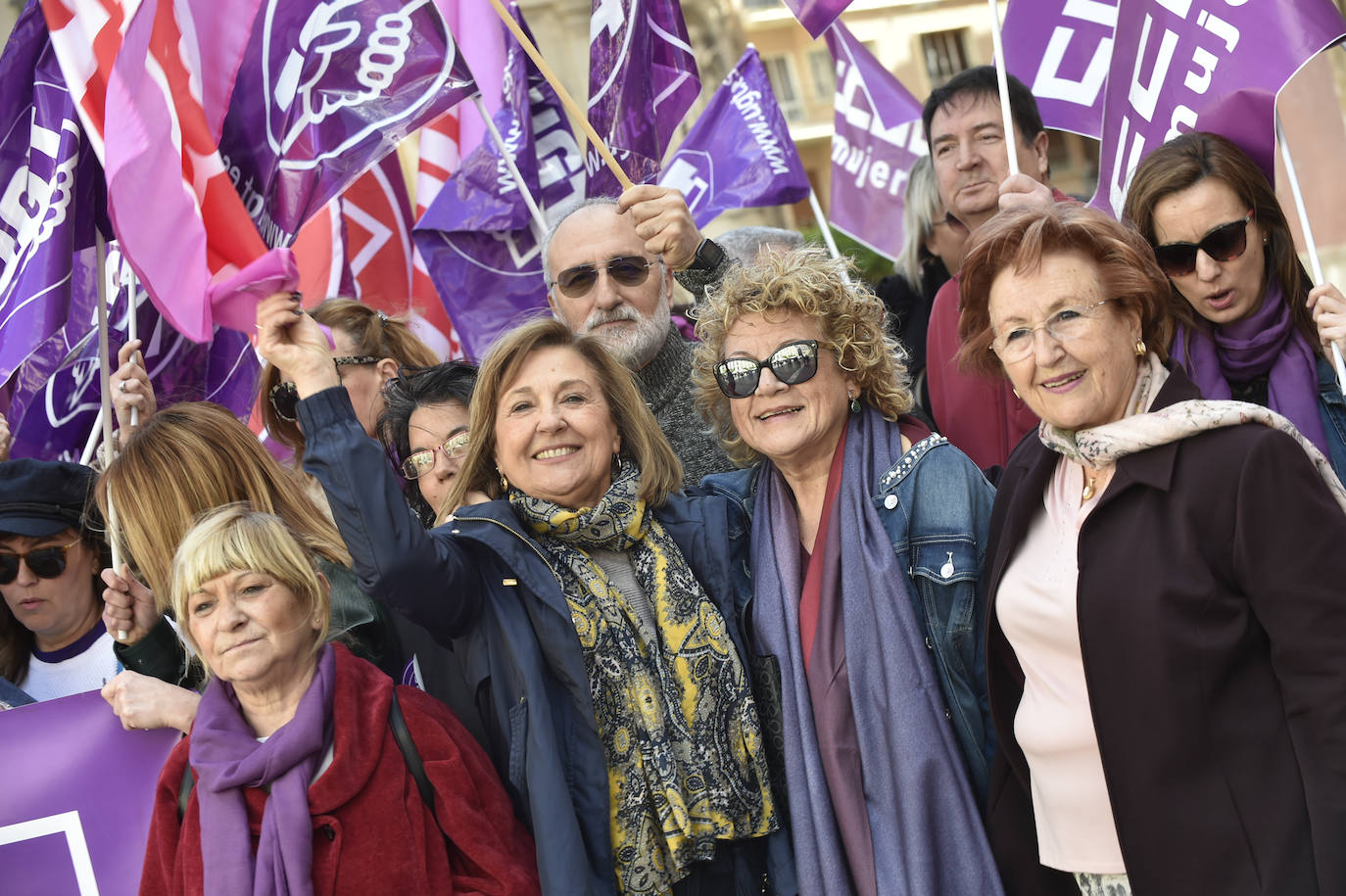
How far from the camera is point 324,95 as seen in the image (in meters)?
4.36

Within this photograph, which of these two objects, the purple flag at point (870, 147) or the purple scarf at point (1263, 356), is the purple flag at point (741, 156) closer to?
the purple flag at point (870, 147)

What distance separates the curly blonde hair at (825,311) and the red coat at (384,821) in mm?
1261

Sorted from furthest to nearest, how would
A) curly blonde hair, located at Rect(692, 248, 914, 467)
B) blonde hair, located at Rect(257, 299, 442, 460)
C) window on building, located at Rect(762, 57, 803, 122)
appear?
window on building, located at Rect(762, 57, 803, 122) < blonde hair, located at Rect(257, 299, 442, 460) < curly blonde hair, located at Rect(692, 248, 914, 467)

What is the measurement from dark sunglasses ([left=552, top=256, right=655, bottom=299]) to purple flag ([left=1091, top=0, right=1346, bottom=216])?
1.53m

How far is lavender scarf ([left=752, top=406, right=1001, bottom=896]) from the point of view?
2953mm

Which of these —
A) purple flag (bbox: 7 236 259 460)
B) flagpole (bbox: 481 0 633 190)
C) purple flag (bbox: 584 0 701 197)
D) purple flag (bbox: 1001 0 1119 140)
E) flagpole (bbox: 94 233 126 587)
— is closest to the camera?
flagpole (bbox: 94 233 126 587)

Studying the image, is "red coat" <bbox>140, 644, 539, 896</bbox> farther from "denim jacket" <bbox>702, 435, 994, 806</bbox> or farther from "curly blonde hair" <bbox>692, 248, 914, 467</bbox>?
"curly blonde hair" <bbox>692, 248, 914, 467</bbox>

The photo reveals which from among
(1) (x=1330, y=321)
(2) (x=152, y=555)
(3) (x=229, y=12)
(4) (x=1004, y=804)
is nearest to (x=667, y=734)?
(4) (x=1004, y=804)

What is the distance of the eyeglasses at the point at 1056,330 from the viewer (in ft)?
9.15

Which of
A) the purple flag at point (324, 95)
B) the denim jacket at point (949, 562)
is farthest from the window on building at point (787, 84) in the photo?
the denim jacket at point (949, 562)

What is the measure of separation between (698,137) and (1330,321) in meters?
3.87

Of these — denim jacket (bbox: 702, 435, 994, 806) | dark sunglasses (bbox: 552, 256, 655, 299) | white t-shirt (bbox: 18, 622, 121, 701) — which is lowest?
denim jacket (bbox: 702, 435, 994, 806)

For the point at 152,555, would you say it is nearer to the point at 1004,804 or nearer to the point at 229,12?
the point at 229,12

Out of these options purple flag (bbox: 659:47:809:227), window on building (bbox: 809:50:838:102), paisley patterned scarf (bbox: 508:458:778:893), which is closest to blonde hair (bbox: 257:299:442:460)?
paisley patterned scarf (bbox: 508:458:778:893)
